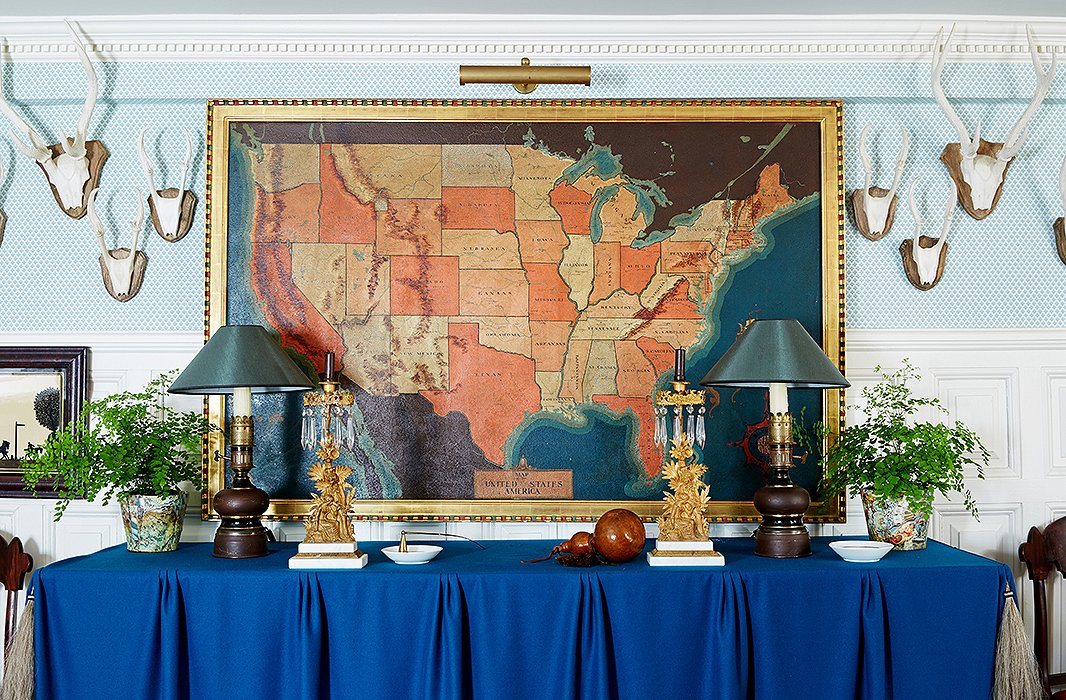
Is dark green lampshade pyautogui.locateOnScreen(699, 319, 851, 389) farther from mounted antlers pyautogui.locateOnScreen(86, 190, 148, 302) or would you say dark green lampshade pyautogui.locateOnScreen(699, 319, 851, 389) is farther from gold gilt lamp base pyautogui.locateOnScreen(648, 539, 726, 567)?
mounted antlers pyautogui.locateOnScreen(86, 190, 148, 302)

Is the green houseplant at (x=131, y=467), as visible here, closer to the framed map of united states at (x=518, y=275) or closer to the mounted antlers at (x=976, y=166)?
the framed map of united states at (x=518, y=275)

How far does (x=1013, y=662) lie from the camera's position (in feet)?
8.78

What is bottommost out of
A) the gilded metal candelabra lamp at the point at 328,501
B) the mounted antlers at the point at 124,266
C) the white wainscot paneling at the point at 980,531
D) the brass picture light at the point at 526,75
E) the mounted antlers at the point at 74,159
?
the white wainscot paneling at the point at 980,531

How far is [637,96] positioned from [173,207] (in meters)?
1.88

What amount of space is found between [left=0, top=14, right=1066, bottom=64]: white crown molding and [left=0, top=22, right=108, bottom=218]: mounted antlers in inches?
8.9

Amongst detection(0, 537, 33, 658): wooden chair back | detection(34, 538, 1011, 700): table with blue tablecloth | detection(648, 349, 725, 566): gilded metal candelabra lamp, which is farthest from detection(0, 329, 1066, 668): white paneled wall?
detection(648, 349, 725, 566): gilded metal candelabra lamp

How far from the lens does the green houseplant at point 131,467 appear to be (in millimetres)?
2982

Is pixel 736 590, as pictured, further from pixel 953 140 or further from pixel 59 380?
pixel 59 380

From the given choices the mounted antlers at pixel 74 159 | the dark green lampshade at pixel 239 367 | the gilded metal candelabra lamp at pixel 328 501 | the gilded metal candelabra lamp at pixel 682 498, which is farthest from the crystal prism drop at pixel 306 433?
the mounted antlers at pixel 74 159

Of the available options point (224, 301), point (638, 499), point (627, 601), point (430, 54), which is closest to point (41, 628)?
point (224, 301)

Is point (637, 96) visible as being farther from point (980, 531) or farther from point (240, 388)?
point (980, 531)

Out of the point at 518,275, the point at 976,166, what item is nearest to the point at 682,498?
the point at 518,275

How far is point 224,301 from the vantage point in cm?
336

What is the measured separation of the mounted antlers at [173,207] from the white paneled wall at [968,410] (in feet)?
1.35
